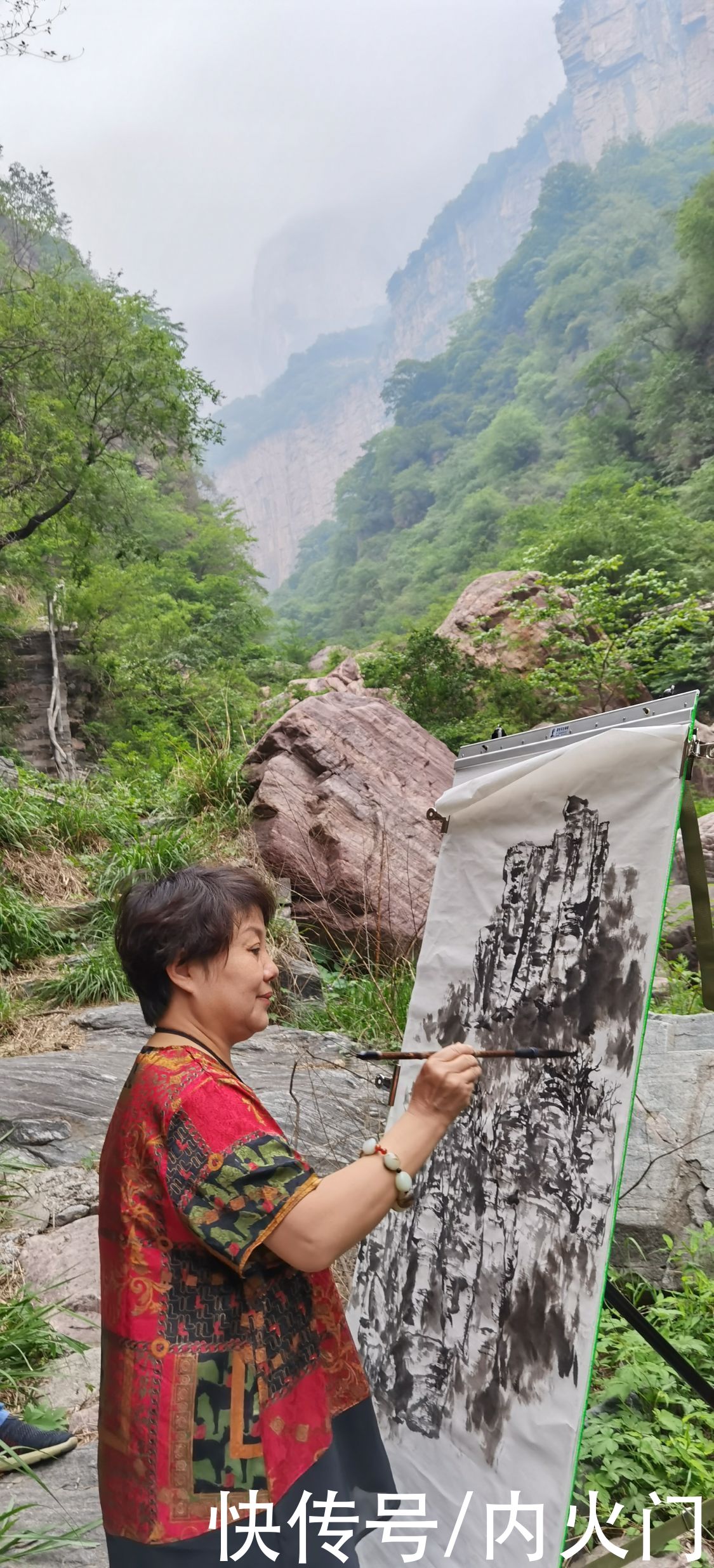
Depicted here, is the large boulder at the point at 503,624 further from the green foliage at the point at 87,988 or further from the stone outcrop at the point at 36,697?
the green foliage at the point at 87,988

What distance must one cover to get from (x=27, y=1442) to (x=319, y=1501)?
1146mm

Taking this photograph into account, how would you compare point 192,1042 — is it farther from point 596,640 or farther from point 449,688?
point 596,640

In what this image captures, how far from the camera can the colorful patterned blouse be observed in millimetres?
1054

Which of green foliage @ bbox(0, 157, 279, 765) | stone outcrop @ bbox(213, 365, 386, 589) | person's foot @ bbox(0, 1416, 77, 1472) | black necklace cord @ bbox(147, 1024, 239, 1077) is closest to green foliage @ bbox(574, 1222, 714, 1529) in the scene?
person's foot @ bbox(0, 1416, 77, 1472)

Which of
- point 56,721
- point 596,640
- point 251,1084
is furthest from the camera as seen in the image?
point 56,721

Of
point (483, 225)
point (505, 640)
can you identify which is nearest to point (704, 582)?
point (505, 640)

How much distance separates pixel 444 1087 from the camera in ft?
3.88

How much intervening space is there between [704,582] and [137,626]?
8162 millimetres

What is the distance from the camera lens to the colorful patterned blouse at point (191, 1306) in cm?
105

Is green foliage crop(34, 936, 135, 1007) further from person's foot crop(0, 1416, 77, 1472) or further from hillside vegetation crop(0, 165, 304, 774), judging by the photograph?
person's foot crop(0, 1416, 77, 1472)

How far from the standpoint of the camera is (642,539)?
14688 mm

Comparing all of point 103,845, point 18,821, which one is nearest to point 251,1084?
point 103,845

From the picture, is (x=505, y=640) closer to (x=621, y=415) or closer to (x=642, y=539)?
(x=642, y=539)

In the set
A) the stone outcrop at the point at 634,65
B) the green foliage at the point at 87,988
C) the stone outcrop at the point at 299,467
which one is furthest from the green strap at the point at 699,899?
the stone outcrop at the point at 299,467
